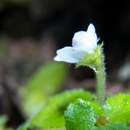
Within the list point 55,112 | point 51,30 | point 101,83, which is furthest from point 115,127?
point 51,30

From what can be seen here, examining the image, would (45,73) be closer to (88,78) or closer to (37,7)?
(88,78)

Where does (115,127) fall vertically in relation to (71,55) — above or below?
below

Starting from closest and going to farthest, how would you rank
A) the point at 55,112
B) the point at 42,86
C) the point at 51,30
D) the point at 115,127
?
the point at 115,127, the point at 55,112, the point at 42,86, the point at 51,30

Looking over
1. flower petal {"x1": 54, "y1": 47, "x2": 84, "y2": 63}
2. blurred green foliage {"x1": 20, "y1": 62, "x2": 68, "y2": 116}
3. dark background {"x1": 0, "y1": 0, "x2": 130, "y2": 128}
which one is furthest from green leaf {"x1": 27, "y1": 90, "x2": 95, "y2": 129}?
dark background {"x1": 0, "y1": 0, "x2": 130, "y2": 128}

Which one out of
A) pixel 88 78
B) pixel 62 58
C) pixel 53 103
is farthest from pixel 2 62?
pixel 62 58

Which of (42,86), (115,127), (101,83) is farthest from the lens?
(42,86)

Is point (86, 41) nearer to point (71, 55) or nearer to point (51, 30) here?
point (71, 55)

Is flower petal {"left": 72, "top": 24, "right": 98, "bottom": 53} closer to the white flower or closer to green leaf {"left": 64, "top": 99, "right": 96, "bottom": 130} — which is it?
the white flower

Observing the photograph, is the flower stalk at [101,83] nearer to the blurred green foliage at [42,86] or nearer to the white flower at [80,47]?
the white flower at [80,47]
